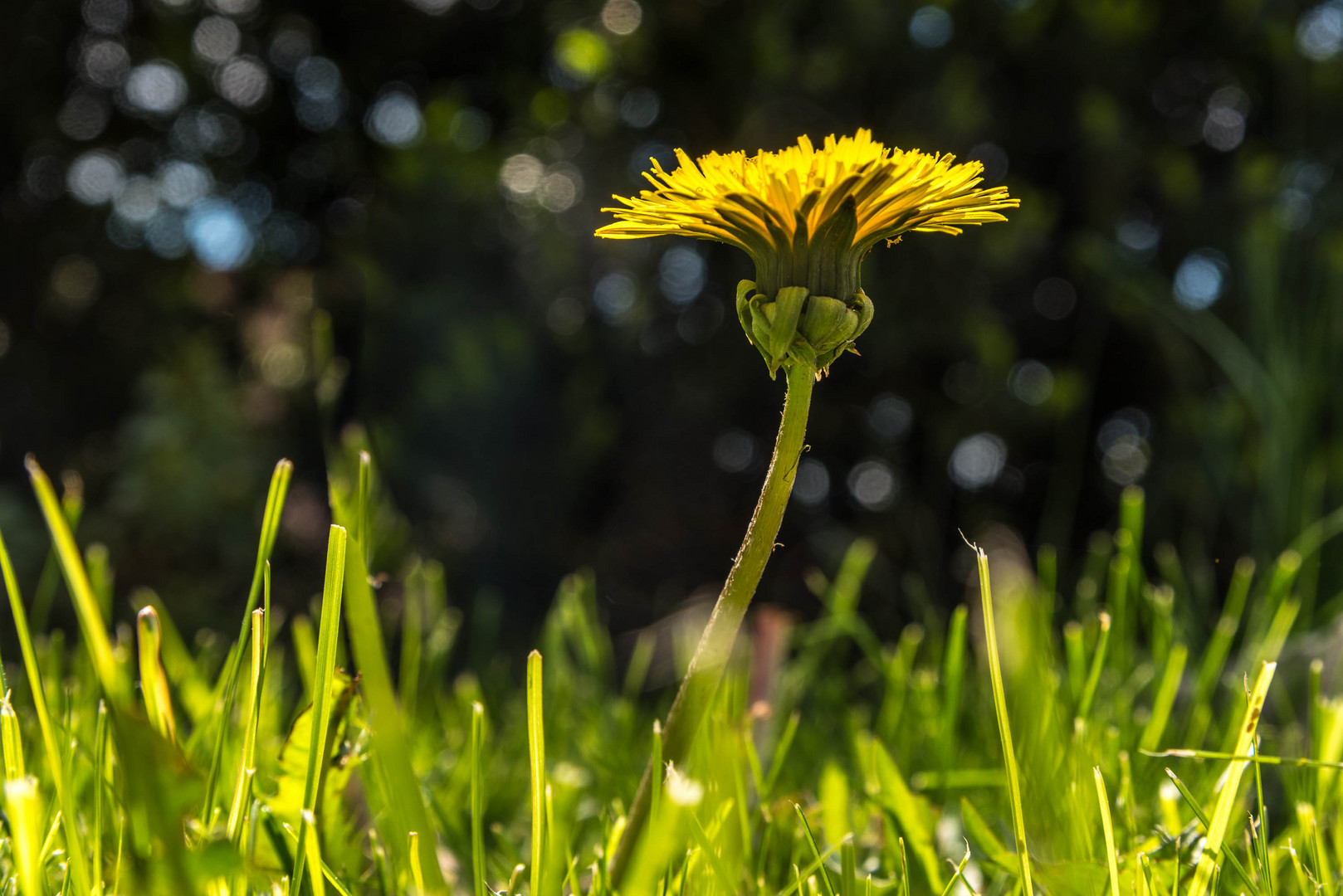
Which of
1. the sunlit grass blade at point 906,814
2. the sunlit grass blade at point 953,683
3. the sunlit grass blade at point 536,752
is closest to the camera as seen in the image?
the sunlit grass blade at point 536,752

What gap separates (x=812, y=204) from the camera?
1.22 ft

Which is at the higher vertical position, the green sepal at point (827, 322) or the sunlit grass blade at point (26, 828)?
the green sepal at point (827, 322)

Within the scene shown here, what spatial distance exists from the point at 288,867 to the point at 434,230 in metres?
1.46

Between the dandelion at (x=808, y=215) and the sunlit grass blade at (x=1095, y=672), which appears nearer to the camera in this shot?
the dandelion at (x=808, y=215)

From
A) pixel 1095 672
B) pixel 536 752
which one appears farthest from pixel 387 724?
pixel 1095 672

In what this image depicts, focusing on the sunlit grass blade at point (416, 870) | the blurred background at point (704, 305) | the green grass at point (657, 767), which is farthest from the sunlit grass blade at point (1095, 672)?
the blurred background at point (704, 305)

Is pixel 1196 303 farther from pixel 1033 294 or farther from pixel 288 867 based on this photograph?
pixel 288 867

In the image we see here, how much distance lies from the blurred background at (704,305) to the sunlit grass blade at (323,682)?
110 centimetres

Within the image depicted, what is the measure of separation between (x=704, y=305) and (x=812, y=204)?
4.50 feet

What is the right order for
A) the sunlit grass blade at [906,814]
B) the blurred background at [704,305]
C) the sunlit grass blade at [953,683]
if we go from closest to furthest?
the sunlit grass blade at [906,814] → the sunlit grass blade at [953,683] → the blurred background at [704,305]

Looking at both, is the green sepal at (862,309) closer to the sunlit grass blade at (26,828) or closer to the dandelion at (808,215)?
the dandelion at (808,215)

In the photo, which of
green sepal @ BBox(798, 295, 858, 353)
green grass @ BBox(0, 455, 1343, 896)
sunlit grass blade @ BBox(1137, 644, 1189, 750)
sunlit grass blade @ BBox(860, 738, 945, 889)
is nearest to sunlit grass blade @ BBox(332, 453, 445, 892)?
green grass @ BBox(0, 455, 1343, 896)

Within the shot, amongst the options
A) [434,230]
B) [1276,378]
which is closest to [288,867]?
[1276,378]

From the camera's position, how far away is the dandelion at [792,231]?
14.6 inches
